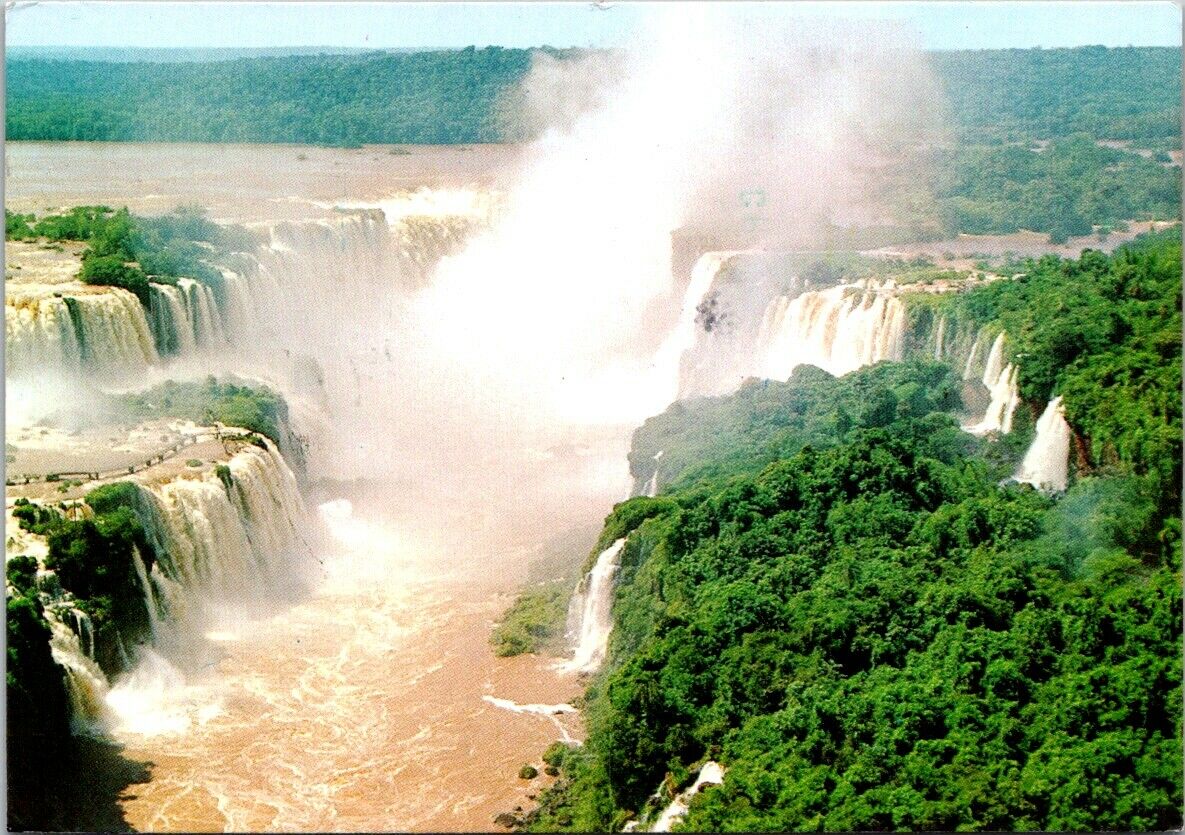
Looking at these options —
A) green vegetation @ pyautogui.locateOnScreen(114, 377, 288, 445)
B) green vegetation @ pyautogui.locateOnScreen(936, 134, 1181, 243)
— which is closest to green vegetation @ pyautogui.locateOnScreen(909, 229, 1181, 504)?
green vegetation @ pyautogui.locateOnScreen(936, 134, 1181, 243)

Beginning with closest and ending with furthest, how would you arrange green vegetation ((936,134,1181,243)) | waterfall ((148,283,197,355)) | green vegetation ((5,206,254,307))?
green vegetation ((5,206,254,307)), waterfall ((148,283,197,355)), green vegetation ((936,134,1181,243))

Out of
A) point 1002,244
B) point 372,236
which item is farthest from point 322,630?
point 1002,244

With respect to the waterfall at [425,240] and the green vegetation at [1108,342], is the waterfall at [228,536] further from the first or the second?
the waterfall at [425,240]

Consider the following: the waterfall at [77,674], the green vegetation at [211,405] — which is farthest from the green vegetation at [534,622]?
the green vegetation at [211,405]

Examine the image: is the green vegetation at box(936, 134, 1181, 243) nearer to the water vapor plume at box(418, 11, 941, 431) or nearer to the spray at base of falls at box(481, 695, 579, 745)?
the water vapor plume at box(418, 11, 941, 431)

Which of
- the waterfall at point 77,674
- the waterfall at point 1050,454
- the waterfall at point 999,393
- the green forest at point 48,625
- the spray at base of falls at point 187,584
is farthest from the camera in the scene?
the waterfall at point 999,393

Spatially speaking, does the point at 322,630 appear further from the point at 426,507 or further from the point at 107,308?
the point at 107,308
